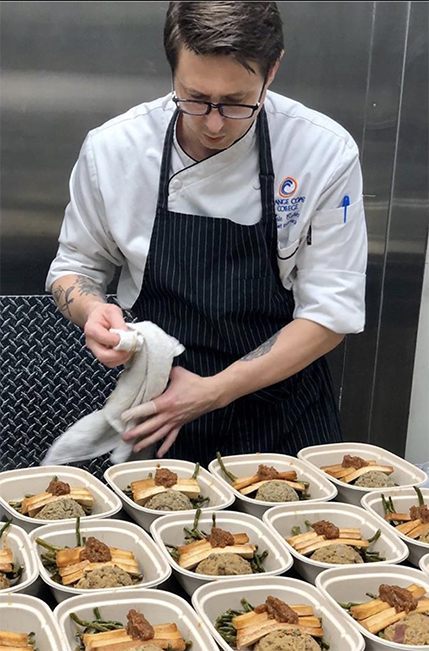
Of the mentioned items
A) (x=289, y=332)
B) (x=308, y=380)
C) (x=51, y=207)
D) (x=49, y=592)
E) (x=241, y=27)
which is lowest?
(x=49, y=592)

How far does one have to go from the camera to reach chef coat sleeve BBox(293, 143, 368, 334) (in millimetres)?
1948

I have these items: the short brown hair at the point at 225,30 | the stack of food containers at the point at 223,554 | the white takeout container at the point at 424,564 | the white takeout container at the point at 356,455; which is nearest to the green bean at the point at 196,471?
the stack of food containers at the point at 223,554

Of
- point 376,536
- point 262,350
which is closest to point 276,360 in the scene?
point 262,350

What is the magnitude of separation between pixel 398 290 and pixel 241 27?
166cm

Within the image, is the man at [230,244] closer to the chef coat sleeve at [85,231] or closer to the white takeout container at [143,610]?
the chef coat sleeve at [85,231]

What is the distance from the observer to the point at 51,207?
2.76 metres

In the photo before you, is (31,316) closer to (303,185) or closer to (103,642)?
(303,185)

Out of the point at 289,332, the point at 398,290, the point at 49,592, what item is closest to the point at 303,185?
the point at 289,332

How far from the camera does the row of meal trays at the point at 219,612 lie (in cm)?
126

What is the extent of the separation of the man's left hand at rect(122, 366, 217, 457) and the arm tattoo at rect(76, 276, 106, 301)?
0.25 meters

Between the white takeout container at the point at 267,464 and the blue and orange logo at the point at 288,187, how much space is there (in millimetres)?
568

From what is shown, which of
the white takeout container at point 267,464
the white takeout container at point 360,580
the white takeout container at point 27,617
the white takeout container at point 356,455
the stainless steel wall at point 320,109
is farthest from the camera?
the stainless steel wall at point 320,109

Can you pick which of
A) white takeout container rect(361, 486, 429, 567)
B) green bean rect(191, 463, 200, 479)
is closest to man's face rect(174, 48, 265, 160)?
green bean rect(191, 463, 200, 479)

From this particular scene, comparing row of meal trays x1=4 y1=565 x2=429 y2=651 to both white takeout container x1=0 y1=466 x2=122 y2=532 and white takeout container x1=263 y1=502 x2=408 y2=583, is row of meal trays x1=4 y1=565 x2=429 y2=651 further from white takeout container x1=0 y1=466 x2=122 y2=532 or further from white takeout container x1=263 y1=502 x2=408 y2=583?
white takeout container x1=0 y1=466 x2=122 y2=532
